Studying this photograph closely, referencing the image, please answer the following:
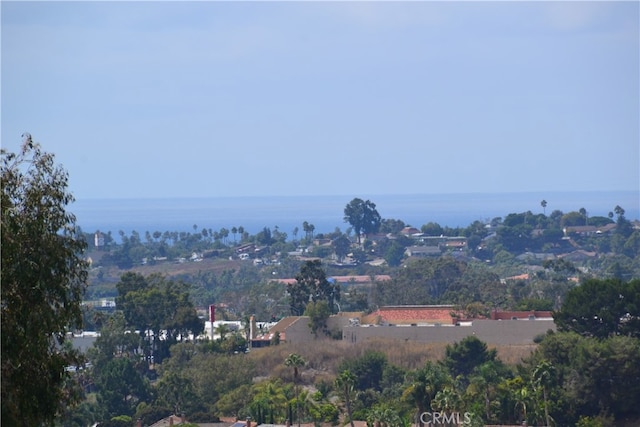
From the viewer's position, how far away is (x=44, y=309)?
20.7 m

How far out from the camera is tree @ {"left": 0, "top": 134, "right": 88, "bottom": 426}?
2006cm

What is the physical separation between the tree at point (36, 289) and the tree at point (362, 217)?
13167 centimetres

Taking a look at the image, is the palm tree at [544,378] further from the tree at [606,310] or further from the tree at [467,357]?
the tree at [467,357]

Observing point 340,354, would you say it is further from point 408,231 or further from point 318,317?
point 408,231

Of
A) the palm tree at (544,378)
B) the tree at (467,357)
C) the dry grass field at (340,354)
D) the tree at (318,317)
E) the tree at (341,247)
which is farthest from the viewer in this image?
the tree at (341,247)

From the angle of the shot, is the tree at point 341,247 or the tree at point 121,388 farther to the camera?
the tree at point 341,247

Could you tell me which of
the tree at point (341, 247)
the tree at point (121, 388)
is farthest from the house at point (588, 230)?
the tree at point (121, 388)

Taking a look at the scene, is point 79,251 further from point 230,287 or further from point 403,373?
point 230,287

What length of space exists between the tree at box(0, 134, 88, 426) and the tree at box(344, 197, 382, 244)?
132m

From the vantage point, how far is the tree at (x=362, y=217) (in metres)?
154

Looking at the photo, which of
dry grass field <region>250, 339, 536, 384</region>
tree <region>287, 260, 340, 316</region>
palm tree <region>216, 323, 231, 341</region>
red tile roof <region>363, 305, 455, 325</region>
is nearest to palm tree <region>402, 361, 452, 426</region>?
dry grass field <region>250, 339, 536, 384</region>

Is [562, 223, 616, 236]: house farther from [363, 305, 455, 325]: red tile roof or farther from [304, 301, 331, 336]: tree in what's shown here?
[304, 301, 331, 336]: tree

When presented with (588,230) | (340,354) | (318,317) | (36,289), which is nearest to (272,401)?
(340,354)

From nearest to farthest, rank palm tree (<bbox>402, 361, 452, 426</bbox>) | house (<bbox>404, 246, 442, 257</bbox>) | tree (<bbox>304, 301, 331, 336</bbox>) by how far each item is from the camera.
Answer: palm tree (<bbox>402, 361, 452, 426</bbox>)
tree (<bbox>304, 301, 331, 336</bbox>)
house (<bbox>404, 246, 442, 257</bbox>)
